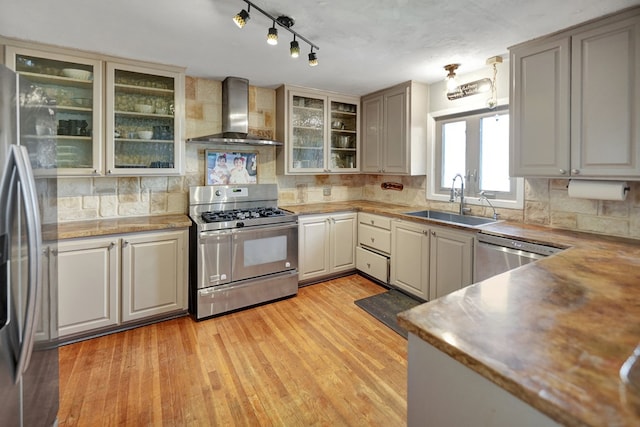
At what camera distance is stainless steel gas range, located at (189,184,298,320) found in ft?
9.20

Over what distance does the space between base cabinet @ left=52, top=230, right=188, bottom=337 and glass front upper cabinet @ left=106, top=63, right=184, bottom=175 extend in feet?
2.19

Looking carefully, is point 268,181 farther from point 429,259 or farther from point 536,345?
point 536,345

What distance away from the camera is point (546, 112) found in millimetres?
2281

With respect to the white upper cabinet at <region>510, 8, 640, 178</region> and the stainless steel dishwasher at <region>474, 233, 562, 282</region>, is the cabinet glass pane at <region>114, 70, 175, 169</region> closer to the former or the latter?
the stainless steel dishwasher at <region>474, 233, 562, 282</region>

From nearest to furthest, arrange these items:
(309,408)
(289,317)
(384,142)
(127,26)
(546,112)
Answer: (309,408), (127,26), (546,112), (289,317), (384,142)

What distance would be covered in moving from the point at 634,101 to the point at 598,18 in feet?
1.92

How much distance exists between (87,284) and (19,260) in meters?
1.46

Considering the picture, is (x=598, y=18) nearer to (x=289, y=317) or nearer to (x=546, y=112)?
(x=546, y=112)

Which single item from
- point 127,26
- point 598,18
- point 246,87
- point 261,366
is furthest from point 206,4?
point 598,18

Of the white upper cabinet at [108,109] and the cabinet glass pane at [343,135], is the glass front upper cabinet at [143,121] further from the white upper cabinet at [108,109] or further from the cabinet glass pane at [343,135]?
the cabinet glass pane at [343,135]

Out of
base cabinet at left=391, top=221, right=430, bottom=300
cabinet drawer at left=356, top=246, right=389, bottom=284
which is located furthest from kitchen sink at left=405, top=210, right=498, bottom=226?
cabinet drawer at left=356, top=246, right=389, bottom=284

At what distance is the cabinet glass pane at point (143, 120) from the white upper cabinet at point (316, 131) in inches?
46.5

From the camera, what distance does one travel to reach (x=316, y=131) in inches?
152

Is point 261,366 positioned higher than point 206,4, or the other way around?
point 206,4
